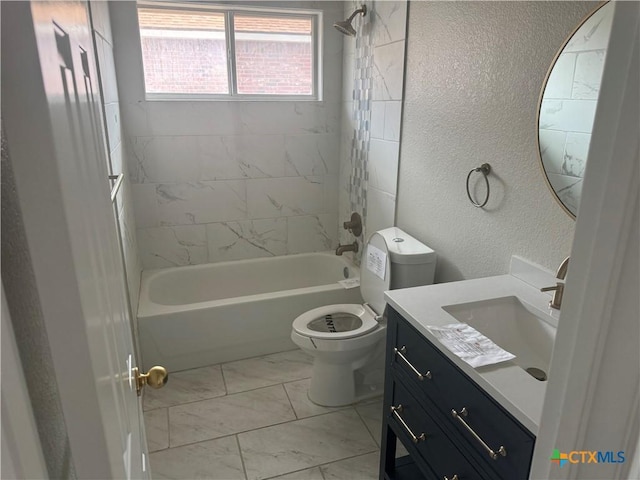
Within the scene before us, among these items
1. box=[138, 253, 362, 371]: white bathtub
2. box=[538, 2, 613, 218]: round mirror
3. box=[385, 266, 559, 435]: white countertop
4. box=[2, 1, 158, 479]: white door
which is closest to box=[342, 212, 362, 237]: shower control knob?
box=[138, 253, 362, 371]: white bathtub

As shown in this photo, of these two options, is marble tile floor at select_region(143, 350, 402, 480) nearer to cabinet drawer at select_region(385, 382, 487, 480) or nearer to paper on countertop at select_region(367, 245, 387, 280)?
cabinet drawer at select_region(385, 382, 487, 480)

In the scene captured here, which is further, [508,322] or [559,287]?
[508,322]

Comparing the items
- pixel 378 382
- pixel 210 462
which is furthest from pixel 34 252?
pixel 378 382

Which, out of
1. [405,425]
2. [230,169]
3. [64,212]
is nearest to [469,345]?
[405,425]

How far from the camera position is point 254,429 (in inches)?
87.0

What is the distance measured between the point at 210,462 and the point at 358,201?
1.87 metres

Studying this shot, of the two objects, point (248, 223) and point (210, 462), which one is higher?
point (248, 223)

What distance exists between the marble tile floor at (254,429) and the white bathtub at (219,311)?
15 cm

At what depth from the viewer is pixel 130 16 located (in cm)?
269

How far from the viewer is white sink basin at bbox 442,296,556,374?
1502 millimetres

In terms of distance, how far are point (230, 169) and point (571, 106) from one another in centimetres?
227

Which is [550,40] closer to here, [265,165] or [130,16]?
[265,165]

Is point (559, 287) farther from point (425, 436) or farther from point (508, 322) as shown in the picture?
point (425, 436)

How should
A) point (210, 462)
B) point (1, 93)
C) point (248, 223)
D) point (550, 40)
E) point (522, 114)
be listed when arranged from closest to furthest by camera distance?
point (1, 93), point (550, 40), point (522, 114), point (210, 462), point (248, 223)
